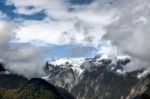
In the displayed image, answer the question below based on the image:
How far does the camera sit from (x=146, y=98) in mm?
164750

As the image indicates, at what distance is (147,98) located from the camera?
165250 mm

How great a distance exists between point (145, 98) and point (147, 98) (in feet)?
4.09

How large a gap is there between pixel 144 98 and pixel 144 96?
65.5 inches

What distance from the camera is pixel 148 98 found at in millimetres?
166000

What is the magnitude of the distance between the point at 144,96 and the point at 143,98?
1574 millimetres

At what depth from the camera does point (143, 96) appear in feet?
545

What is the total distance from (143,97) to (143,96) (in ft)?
3.10

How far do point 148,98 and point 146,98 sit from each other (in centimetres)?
167

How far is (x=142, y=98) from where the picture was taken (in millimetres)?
165250

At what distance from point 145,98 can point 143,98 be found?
85 centimetres

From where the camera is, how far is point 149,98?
550ft

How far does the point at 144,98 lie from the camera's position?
16450 cm

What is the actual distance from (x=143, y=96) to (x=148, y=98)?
227cm

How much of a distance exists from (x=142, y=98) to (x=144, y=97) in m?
0.96
